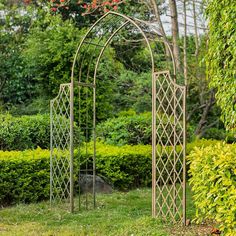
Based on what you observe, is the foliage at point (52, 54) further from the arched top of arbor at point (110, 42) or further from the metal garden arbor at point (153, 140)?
the metal garden arbor at point (153, 140)

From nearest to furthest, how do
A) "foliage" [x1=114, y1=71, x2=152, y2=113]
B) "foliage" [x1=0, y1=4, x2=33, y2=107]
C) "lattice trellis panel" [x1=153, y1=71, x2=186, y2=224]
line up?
"lattice trellis panel" [x1=153, y1=71, x2=186, y2=224] → "foliage" [x1=114, y1=71, x2=152, y2=113] → "foliage" [x1=0, y1=4, x2=33, y2=107]

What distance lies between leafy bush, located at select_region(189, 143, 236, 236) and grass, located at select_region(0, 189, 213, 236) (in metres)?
0.67

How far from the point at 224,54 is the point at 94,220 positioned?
8.17 feet

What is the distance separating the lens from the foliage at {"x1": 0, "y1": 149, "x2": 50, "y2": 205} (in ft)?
23.1

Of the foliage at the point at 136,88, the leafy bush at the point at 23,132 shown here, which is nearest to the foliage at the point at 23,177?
the leafy bush at the point at 23,132

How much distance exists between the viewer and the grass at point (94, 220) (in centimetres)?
532

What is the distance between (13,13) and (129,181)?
316 inches

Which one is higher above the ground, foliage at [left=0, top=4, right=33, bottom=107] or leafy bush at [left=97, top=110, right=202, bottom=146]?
foliage at [left=0, top=4, right=33, bottom=107]

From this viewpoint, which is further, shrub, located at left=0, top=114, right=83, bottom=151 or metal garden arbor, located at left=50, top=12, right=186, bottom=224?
shrub, located at left=0, top=114, right=83, bottom=151

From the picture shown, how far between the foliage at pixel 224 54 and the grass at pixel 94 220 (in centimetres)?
142

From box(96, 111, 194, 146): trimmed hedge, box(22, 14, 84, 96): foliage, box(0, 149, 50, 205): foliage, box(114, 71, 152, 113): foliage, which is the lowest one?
box(0, 149, 50, 205): foliage

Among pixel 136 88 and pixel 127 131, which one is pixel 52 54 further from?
pixel 127 131

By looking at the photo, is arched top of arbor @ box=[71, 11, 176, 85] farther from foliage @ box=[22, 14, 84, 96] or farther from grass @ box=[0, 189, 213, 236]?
grass @ box=[0, 189, 213, 236]

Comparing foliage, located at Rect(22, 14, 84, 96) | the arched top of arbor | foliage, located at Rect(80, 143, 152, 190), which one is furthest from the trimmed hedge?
foliage, located at Rect(22, 14, 84, 96)
